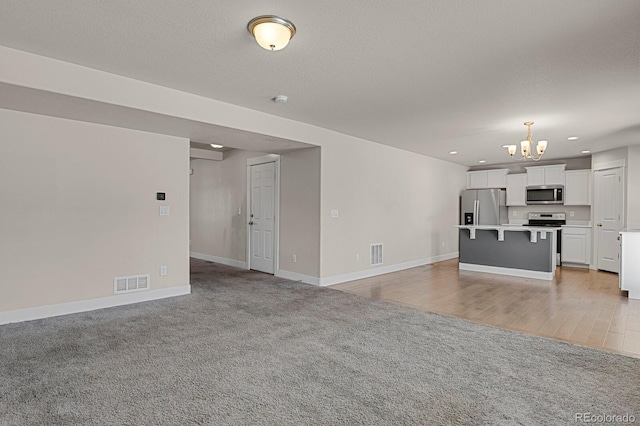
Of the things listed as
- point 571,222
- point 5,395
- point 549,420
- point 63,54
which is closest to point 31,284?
point 5,395

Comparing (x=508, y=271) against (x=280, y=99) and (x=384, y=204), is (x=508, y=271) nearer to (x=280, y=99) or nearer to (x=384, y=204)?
(x=384, y=204)

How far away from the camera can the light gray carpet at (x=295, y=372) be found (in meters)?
2.04

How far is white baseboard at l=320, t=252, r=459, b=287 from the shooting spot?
223 inches

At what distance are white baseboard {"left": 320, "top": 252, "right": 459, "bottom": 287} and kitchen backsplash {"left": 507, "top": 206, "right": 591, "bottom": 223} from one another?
6.45 ft

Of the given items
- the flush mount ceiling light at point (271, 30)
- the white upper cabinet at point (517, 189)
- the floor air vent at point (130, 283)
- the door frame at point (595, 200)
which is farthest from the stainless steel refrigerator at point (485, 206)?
the flush mount ceiling light at point (271, 30)

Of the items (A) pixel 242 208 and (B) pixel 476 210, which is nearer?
(A) pixel 242 208

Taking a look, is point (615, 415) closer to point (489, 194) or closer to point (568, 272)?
point (568, 272)

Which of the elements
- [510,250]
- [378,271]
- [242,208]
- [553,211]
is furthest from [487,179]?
[242,208]

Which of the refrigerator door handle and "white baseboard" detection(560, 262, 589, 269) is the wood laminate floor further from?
the refrigerator door handle

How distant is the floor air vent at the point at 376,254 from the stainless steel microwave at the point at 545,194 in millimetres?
4227

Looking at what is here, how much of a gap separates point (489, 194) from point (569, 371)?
6.65 metres

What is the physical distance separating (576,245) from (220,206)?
7.76 metres

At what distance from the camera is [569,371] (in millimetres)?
2568
